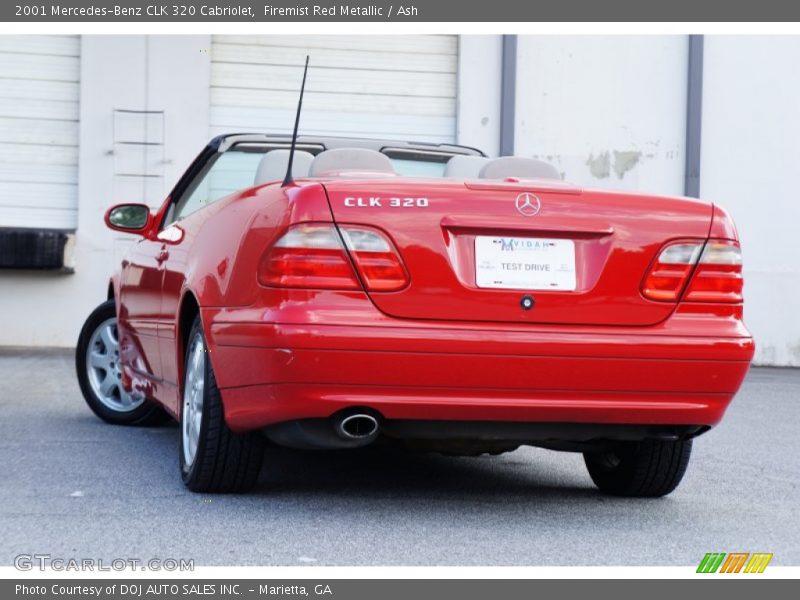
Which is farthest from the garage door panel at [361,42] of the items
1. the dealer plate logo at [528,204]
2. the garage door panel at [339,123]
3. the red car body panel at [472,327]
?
the dealer plate logo at [528,204]

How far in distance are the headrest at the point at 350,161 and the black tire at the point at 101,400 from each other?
2553mm

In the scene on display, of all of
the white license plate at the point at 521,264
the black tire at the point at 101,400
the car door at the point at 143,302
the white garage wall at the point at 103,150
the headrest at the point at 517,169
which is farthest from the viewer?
the white garage wall at the point at 103,150

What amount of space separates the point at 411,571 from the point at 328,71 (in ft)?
38.4

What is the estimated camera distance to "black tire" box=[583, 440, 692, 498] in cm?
520

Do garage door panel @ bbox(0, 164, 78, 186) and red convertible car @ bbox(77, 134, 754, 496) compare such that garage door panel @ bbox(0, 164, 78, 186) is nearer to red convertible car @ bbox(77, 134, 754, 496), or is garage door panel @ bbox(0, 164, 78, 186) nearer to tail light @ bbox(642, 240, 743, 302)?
red convertible car @ bbox(77, 134, 754, 496)

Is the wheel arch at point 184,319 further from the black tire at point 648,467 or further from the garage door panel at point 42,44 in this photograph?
the garage door panel at point 42,44

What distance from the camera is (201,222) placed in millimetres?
5328

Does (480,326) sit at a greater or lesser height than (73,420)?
greater

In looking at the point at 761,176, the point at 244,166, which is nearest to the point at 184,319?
the point at 244,166

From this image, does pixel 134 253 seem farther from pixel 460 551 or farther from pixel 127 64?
pixel 127 64

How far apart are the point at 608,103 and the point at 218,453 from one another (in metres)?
11.0

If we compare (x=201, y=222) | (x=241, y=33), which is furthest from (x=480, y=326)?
(x=241, y=33)

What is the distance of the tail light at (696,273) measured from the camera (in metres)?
4.56

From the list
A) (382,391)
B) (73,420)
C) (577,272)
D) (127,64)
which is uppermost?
(127,64)
